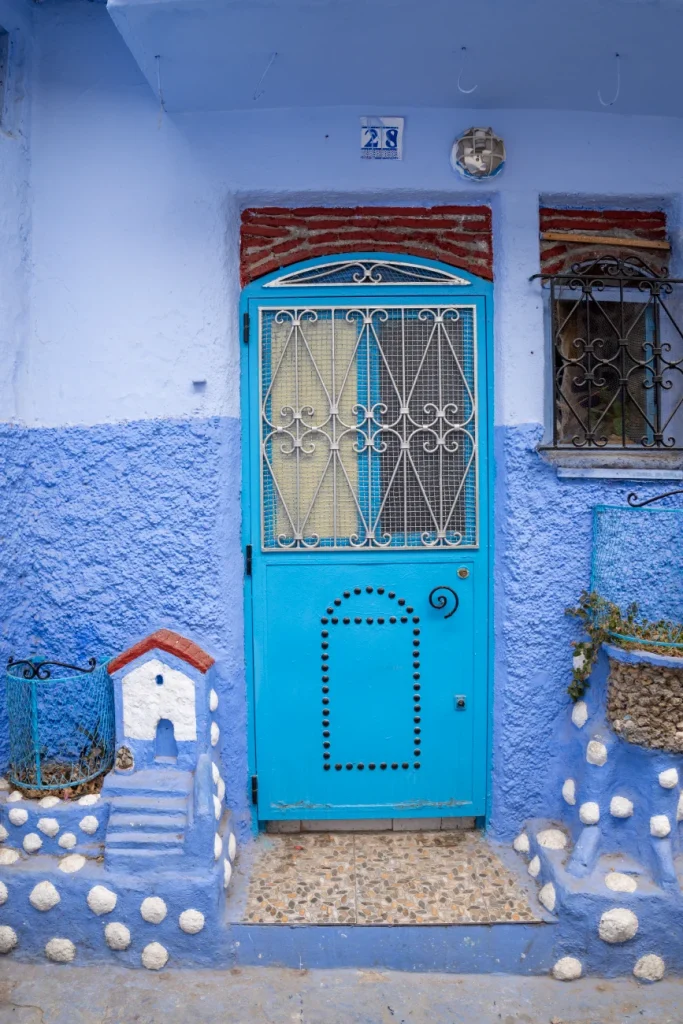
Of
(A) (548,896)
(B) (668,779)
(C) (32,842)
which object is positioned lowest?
(A) (548,896)

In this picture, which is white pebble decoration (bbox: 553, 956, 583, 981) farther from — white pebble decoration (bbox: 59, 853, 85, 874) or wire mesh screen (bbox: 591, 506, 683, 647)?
white pebble decoration (bbox: 59, 853, 85, 874)

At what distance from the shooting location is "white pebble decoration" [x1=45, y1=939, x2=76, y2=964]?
2895 mm

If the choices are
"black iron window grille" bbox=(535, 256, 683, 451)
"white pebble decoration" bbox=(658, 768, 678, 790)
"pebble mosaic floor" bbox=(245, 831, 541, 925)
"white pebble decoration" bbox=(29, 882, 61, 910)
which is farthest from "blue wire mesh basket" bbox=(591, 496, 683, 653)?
"white pebble decoration" bbox=(29, 882, 61, 910)

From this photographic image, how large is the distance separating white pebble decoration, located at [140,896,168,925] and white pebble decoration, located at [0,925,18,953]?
0.53 metres

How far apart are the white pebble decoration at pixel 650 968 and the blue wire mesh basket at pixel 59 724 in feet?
7.55

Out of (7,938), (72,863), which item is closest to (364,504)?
(72,863)

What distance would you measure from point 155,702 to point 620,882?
1998 millimetres

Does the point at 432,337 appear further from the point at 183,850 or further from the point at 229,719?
the point at 183,850

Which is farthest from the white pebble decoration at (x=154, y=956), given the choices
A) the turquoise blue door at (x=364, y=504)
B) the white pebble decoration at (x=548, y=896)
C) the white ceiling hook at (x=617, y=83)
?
the white ceiling hook at (x=617, y=83)

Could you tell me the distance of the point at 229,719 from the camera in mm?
3385

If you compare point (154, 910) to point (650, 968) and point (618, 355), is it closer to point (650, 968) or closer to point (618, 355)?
point (650, 968)

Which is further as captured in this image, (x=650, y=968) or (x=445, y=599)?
(x=445, y=599)

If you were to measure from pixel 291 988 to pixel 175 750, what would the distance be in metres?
1.01

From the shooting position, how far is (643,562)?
330cm
